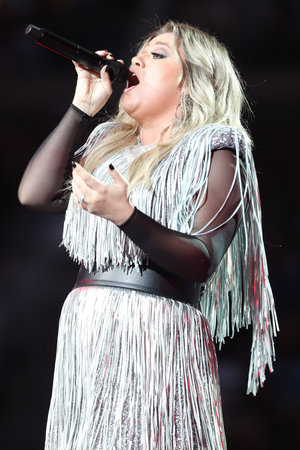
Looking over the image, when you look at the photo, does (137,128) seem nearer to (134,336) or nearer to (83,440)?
(134,336)

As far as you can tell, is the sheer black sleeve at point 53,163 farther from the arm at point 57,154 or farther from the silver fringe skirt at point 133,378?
the silver fringe skirt at point 133,378

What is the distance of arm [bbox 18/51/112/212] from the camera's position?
1356 millimetres

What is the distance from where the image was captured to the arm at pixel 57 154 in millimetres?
1356

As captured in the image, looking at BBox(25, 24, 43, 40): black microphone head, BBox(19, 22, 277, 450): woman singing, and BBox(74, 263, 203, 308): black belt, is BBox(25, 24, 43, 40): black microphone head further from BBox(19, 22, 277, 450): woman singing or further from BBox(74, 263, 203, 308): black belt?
BBox(74, 263, 203, 308): black belt

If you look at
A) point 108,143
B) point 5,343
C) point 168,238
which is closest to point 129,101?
point 108,143

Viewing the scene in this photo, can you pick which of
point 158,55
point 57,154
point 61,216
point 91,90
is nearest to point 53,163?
point 57,154

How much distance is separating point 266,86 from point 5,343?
1038 mm

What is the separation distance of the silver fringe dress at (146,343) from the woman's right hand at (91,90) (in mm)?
174

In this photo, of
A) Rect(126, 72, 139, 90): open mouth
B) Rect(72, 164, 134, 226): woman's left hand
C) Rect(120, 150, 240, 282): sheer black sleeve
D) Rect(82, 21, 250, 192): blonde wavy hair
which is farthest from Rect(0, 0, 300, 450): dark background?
Rect(72, 164, 134, 226): woman's left hand

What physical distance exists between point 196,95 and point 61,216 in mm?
794

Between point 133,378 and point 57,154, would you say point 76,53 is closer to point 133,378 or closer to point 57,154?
point 57,154

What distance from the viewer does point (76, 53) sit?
4.29 ft

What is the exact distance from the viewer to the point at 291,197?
76.6 inches

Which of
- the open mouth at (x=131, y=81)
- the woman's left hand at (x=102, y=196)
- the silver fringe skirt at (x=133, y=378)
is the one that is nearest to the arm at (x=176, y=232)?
the woman's left hand at (x=102, y=196)
